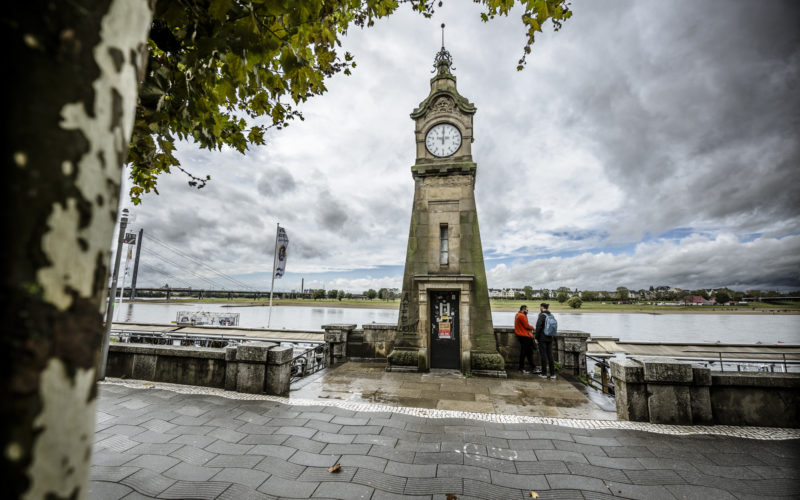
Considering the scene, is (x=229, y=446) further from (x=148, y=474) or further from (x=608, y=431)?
(x=608, y=431)

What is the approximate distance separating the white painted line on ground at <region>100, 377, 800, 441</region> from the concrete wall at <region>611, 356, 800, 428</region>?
148 mm

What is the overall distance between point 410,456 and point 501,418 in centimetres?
199

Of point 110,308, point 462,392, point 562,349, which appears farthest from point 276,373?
point 562,349

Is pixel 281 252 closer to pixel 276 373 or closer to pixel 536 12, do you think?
pixel 276 373

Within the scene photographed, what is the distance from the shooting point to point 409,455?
154 inches

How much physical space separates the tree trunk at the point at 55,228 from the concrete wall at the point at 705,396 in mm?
6474

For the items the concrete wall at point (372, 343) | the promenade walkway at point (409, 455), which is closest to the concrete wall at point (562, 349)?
the concrete wall at point (372, 343)

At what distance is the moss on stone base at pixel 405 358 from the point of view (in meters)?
9.17

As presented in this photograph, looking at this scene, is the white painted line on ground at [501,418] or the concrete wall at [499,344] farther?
the concrete wall at [499,344]

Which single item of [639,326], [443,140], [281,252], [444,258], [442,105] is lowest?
[639,326]

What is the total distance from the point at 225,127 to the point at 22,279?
3.61m

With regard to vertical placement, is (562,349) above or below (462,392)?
above

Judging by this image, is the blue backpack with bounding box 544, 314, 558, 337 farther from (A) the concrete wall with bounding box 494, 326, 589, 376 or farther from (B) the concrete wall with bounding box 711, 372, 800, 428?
(B) the concrete wall with bounding box 711, 372, 800, 428

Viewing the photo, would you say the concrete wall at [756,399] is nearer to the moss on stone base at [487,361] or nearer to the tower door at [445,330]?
the moss on stone base at [487,361]
